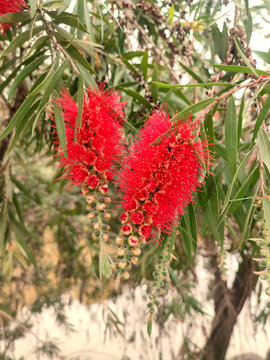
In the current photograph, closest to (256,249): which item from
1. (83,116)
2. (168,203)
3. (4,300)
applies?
(168,203)

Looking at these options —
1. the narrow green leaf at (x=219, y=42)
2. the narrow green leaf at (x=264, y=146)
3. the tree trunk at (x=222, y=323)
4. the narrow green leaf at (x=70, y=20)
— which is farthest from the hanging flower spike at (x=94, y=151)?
the tree trunk at (x=222, y=323)

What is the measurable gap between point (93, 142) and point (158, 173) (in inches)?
4.5

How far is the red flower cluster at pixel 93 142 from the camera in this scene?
21.8 inches

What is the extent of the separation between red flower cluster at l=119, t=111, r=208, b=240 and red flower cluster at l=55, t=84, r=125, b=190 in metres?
0.04

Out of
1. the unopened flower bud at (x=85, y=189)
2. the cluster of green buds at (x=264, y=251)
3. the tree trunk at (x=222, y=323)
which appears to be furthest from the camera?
the tree trunk at (x=222, y=323)

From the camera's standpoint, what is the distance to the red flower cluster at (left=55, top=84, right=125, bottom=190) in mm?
554

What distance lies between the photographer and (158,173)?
0.51 metres

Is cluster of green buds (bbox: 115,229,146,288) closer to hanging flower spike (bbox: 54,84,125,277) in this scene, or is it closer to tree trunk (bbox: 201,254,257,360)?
hanging flower spike (bbox: 54,84,125,277)

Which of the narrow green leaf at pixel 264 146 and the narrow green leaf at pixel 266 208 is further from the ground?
the narrow green leaf at pixel 264 146

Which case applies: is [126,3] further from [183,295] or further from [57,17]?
[183,295]

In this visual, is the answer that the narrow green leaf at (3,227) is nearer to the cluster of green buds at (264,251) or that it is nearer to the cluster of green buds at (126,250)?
the cluster of green buds at (126,250)

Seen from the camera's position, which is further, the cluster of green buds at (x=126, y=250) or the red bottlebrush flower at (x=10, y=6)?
the red bottlebrush flower at (x=10, y=6)

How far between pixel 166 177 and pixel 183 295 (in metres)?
1.16

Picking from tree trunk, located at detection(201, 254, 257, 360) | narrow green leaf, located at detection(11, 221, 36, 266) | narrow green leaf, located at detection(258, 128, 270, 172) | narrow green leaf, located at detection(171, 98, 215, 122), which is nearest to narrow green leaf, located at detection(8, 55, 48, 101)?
narrow green leaf, located at detection(171, 98, 215, 122)
